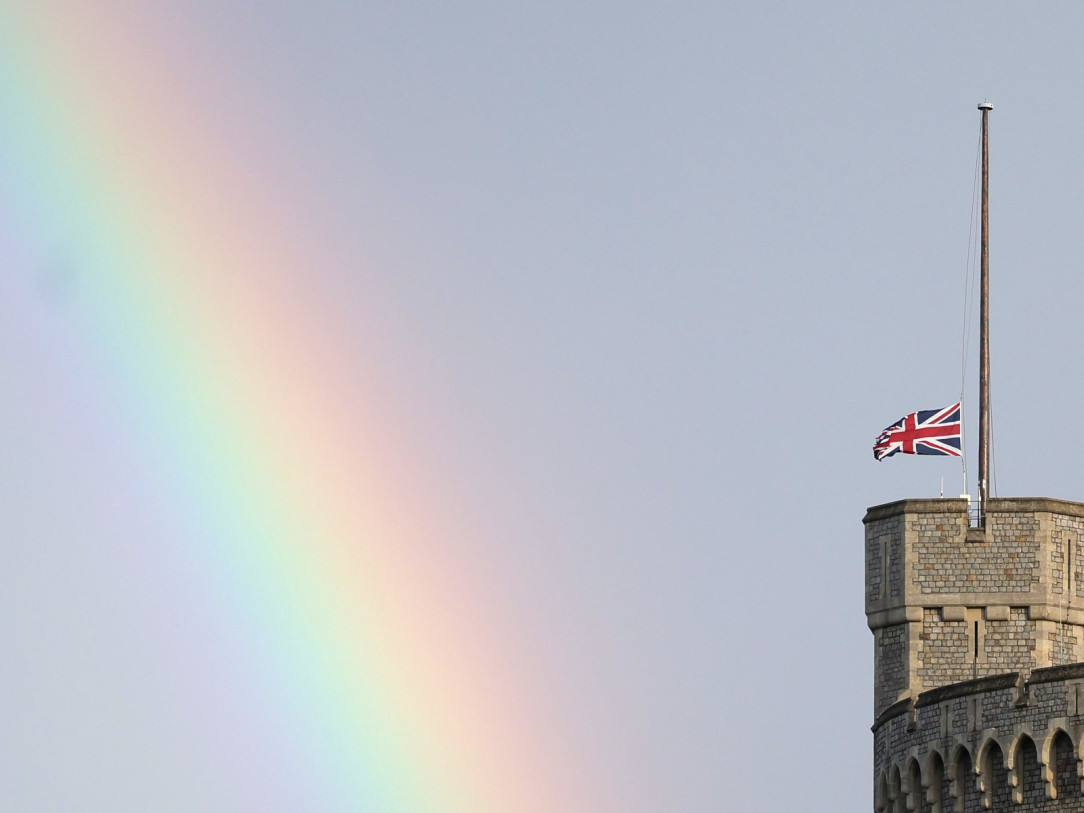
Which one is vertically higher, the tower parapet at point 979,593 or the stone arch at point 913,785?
the tower parapet at point 979,593

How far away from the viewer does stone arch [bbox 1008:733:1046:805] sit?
236ft

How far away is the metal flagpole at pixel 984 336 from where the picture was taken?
81750 millimetres

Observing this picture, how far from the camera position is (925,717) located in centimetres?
7612

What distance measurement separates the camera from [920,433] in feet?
273

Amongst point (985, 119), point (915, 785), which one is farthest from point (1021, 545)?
point (985, 119)

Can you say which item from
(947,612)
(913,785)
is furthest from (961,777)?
(947,612)

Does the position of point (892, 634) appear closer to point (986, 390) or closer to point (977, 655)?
point (977, 655)

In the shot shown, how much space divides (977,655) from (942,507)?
3916 millimetres

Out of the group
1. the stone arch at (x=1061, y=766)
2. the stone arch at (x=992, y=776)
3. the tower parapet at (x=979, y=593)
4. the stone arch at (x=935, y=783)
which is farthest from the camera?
the tower parapet at (x=979, y=593)

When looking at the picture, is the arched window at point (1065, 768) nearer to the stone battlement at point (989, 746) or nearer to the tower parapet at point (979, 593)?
the stone battlement at point (989, 746)

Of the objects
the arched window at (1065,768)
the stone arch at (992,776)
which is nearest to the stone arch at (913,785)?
the stone arch at (992,776)

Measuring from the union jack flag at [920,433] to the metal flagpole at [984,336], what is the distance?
0.77 m

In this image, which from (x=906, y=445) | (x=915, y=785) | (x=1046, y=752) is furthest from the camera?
(x=906, y=445)

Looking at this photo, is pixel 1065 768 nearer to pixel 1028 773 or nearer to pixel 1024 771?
pixel 1028 773
